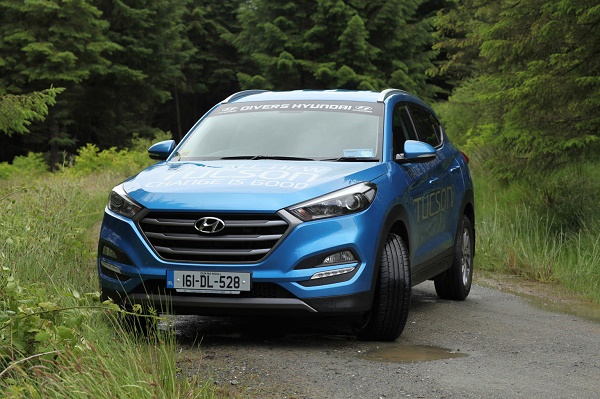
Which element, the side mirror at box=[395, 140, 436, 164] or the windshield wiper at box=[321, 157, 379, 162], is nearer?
the windshield wiper at box=[321, 157, 379, 162]

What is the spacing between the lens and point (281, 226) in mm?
6406

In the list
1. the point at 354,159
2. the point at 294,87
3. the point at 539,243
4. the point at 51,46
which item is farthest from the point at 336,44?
the point at 354,159

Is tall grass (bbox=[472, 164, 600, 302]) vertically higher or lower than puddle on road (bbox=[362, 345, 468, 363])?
lower

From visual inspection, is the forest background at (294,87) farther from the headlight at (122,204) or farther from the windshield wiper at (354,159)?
the windshield wiper at (354,159)

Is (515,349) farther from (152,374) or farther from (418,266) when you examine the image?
(152,374)

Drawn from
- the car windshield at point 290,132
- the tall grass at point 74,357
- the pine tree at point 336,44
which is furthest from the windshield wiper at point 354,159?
the pine tree at point 336,44

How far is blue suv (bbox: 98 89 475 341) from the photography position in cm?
641

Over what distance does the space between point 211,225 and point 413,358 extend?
4.96ft

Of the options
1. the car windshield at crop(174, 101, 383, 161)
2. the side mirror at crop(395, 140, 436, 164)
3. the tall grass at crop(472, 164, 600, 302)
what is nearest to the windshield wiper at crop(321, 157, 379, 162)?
the car windshield at crop(174, 101, 383, 161)

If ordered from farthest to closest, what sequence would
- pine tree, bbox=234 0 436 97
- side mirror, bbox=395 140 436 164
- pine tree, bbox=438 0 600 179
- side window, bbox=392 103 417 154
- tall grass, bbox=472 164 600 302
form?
pine tree, bbox=234 0 436 97 < pine tree, bbox=438 0 600 179 < tall grass, bbox=472 164 600 302 < side window, bbox=392 103 417 154 < side mirror, bbox=395 140 436 164

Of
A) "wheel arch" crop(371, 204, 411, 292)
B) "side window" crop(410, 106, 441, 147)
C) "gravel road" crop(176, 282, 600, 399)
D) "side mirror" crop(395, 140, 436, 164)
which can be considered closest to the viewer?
"gravel road" crop(176, 282, 600, 399)

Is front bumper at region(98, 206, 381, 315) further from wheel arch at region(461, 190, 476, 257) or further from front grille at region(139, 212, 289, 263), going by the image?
wheel arch at region(461, 190, 476, 257)

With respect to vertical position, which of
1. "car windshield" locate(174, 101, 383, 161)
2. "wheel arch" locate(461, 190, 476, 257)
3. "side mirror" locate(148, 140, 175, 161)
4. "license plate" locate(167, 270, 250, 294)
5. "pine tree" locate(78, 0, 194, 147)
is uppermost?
"car windshield" locate(174, 101, 383, 161)

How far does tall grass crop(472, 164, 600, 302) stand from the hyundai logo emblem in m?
4.96
